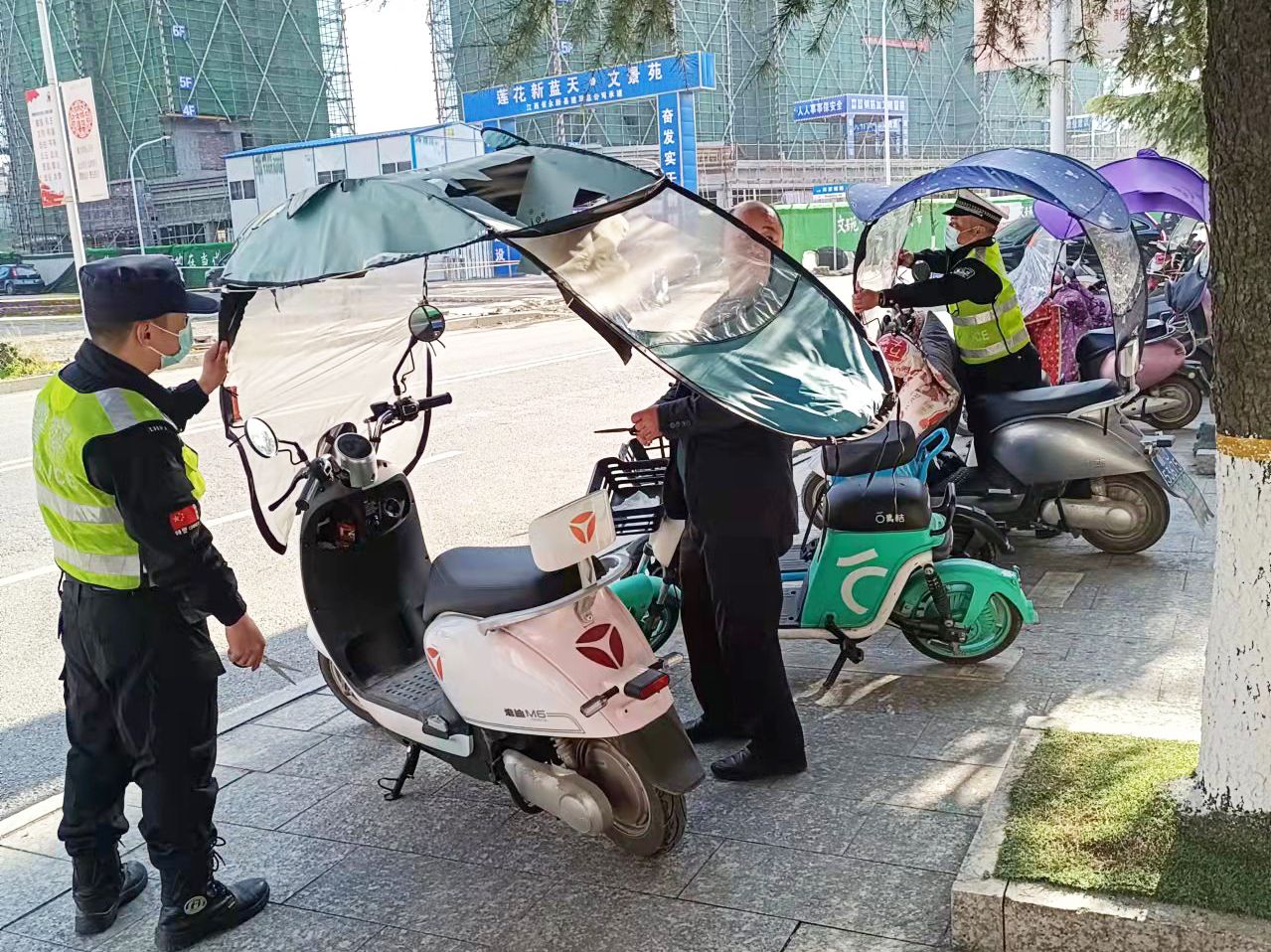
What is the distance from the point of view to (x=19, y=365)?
1738 cm

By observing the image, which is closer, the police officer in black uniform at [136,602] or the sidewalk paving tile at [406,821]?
the police officer in black uniform at [136,602]

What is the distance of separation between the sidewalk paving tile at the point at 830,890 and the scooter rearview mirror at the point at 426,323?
79.0 inches

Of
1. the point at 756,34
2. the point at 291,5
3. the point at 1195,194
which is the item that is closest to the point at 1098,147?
the point at 291,5

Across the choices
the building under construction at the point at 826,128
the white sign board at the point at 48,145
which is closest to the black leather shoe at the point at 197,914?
the white sign board at the point at 48,145

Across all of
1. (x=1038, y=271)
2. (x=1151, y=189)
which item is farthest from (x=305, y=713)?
(x=1038, y=271)

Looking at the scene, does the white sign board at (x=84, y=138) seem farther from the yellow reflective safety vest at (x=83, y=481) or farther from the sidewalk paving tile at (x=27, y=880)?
the yellow reflective safety vest at (x=83, y=481)

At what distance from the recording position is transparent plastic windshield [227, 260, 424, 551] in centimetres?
380

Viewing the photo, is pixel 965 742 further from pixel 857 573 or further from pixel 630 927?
pixel 630 927

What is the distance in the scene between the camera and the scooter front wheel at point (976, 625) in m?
4.51

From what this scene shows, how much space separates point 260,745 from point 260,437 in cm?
141

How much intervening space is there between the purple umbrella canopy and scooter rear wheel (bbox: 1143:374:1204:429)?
1723 mm

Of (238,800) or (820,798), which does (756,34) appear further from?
(238,800)

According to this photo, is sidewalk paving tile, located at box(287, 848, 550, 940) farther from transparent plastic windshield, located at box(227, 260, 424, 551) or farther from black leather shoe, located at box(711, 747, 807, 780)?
transparent plastic windshield, located at box(227, 260, 424, 551)

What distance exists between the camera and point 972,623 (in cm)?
453
